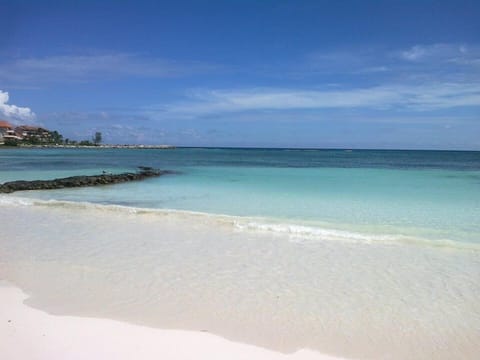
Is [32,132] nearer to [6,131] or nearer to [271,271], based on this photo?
[6,131]

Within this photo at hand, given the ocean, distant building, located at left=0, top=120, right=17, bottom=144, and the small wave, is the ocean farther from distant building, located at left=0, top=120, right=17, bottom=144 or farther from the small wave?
distant building, located at left=0, top=120, right=17, bottom=144

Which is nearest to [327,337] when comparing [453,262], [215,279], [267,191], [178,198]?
[215,279]

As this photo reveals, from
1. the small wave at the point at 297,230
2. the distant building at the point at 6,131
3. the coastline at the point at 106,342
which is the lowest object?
the coastline at the point at 106,342

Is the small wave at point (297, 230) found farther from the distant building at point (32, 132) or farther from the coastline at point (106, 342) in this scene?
the distant building at point (32, 132)

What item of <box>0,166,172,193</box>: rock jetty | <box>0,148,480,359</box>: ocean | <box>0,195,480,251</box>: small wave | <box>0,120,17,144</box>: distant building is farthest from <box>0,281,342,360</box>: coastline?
<box>0,120,17,144</box>: distant building

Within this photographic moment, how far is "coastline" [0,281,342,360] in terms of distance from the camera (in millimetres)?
3809

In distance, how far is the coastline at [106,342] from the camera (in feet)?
12.5

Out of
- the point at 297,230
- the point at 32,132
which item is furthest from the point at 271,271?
the point at 32,132

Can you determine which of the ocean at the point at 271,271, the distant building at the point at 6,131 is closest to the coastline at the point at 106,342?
the ocean at the point at 271,271

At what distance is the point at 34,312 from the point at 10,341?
0.73 m

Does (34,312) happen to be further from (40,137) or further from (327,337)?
(40,137)

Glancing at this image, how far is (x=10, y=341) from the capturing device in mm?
3963

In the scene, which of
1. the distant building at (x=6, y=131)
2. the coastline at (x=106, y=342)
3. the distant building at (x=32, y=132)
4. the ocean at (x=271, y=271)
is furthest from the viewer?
the distant building at (x=32, y=132)

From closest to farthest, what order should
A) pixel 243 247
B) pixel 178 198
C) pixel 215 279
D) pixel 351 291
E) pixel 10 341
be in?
pixel 10 341, pixel 351 291, pixel 215 279, pixel 243 247, pixel 178 198
